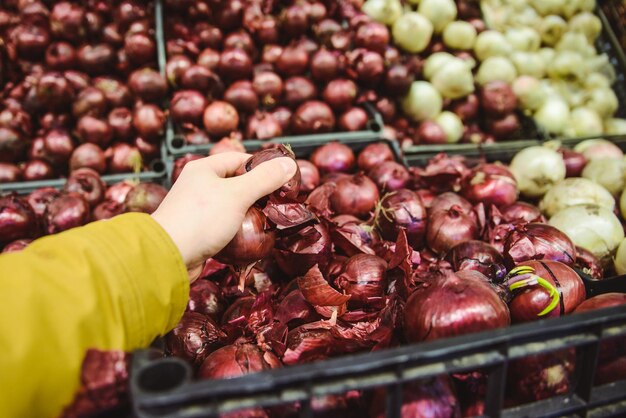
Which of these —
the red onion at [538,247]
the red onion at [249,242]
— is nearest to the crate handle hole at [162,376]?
the red onion at [249,242]

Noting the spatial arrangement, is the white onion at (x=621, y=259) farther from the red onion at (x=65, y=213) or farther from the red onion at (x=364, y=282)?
the red onion at (x=65, y=213)

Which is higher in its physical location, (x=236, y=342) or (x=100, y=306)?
(x=100, y=306)

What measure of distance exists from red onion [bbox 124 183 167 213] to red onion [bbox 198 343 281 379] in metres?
0.85

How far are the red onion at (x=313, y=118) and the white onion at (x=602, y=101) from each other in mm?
1827

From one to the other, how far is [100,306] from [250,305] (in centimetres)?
53

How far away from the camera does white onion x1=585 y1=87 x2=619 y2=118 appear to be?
9.84 feet

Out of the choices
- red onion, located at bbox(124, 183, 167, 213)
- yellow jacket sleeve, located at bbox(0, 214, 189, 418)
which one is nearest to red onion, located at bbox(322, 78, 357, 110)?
red onion, located at bbox(124, 183, 167, 213)

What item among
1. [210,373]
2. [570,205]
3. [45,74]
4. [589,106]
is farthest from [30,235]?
[589,106]

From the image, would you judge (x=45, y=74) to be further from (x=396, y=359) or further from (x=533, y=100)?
(x=533, y=100)

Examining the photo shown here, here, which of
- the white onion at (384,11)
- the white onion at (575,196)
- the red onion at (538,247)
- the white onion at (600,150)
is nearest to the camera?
the red onion at (538,247)

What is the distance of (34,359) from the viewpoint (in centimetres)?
69

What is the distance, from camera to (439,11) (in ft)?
9.94

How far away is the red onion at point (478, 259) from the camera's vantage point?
119cm

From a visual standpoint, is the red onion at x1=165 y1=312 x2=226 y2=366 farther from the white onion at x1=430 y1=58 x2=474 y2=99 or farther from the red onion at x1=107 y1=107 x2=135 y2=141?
the white onion at x1=430 y1=58 x2=474 y2=99
